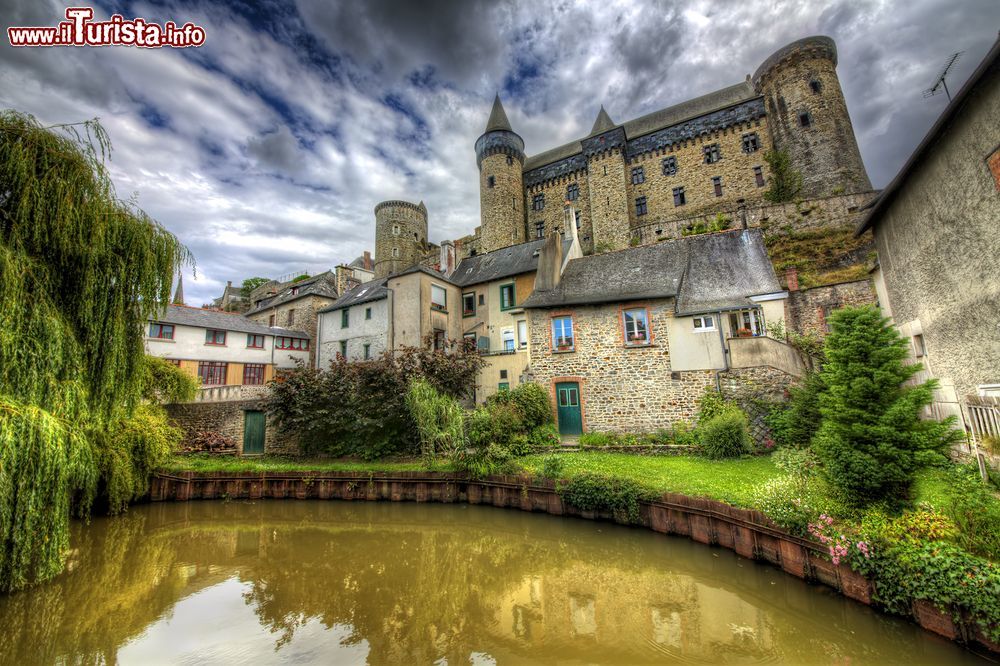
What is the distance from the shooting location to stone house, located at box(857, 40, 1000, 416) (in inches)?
240

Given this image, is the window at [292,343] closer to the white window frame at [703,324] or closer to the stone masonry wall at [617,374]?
the stone masonry wall at [617,374]

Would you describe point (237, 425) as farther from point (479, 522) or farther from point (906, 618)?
point (906, 618)

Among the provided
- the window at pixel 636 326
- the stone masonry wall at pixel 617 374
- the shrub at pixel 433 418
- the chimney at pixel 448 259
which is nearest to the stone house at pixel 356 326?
the chimney at pixel 448 259

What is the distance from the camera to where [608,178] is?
3447cm

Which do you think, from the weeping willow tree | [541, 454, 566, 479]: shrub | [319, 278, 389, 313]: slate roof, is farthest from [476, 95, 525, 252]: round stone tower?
the weeping willow tree

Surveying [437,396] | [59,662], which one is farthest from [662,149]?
[59,662]

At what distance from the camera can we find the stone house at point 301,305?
29.0m

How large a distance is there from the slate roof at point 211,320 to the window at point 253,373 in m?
2.11

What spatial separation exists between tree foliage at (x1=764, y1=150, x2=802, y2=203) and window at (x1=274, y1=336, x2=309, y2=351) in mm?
34479

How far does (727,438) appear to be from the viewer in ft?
36.5

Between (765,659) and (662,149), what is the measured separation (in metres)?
36.6

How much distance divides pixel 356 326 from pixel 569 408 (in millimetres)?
14643

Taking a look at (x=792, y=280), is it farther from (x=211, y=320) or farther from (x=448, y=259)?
(x=211, y=320)

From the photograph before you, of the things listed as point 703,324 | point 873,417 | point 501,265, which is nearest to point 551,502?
point 873,417
